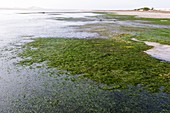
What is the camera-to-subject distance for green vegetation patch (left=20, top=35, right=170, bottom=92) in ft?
40.6

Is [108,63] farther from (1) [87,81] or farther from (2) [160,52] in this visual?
(2) [160,52]

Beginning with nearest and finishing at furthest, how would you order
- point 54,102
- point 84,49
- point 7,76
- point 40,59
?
point 54,102, point 7,76, point 40,59, point 84,49

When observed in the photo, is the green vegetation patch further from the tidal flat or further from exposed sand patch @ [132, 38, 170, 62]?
exposed sand patch @ [132, 38, 170, 62]

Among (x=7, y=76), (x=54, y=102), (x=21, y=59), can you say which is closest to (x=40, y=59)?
(x=21, y=59)

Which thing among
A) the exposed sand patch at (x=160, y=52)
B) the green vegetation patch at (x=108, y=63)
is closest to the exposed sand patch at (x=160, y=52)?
the exposed sand patch at (x=160, y=52)

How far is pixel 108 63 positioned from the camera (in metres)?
15.5

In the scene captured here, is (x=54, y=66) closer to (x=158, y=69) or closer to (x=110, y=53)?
(x=110, y=53)

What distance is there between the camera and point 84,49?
20141 mm

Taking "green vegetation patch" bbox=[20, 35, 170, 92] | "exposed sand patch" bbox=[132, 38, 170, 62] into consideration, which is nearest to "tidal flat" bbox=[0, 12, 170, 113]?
"green vegetation patch" bbox=[20, 35, 170, 92]

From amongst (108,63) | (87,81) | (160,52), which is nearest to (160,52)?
(160,52)

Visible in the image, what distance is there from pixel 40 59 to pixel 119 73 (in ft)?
21.7

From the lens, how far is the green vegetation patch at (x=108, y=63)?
1238 centimetres

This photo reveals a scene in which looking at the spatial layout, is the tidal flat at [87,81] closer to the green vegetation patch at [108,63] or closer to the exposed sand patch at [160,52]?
the green vegetation patch at [108,63]

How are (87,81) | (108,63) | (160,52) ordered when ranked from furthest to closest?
(160,52)
(108,63)
(87,81)
